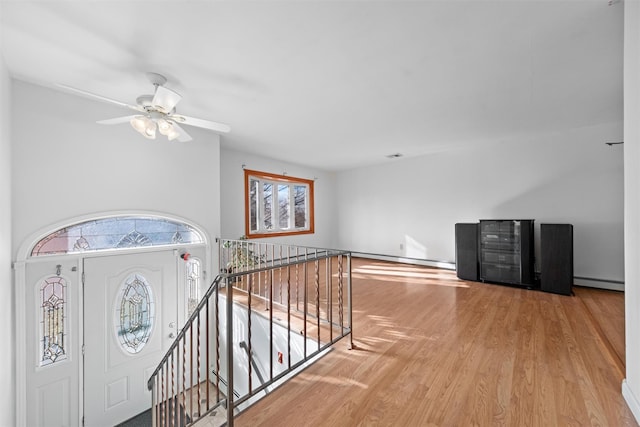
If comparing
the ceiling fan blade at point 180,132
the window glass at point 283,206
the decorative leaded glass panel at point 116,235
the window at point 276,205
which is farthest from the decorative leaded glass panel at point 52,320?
the window glass at point 283,206

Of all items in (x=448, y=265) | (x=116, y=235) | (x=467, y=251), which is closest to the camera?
(x=116, y=235)

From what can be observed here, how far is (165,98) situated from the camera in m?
2.06

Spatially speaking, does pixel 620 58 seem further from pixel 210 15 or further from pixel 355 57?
pixel 210 15

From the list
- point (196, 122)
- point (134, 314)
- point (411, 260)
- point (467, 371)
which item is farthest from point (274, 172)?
point (467, 371)

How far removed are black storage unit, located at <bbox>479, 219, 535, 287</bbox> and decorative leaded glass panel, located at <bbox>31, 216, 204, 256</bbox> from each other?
16.2 feet

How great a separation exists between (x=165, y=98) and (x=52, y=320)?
2.81 m

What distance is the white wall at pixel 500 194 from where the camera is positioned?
3.83 meters

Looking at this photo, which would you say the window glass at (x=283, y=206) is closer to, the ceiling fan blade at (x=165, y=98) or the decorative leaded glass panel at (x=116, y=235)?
the decorative leaded glass panel at (x=116, y=235)

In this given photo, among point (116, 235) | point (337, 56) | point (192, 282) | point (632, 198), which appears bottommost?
point (192, 282)

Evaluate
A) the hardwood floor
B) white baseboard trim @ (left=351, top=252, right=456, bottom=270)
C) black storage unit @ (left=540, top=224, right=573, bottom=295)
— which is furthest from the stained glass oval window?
black storage unit @ (left=540, top=224, right=573, bottom=295)

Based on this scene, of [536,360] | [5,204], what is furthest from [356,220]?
[5,204]

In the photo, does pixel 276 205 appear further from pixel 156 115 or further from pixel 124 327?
pixel 156 115

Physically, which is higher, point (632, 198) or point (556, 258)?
point (632, 198)

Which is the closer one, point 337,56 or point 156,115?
point 337,56
